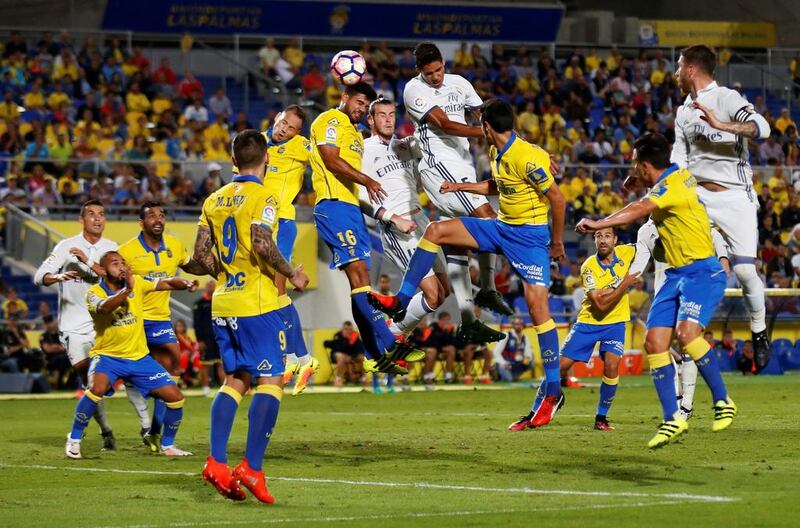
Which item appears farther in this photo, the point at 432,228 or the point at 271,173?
the point at 271,173

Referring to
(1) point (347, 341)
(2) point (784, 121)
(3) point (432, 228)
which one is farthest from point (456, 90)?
(2) point (784, 121)

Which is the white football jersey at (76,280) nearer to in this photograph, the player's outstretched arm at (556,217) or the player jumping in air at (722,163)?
the player's outstretched arm at (556,217)

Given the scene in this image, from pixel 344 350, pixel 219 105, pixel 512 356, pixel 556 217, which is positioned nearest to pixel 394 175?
pixel 556 217

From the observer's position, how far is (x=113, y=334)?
15.2 m

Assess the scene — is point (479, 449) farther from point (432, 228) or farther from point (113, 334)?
point (113, 334)

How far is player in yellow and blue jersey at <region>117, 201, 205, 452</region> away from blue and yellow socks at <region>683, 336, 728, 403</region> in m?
6.17

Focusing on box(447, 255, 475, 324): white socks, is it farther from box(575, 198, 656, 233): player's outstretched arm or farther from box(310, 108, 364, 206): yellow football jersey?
box(575, 198, 656, 233): player's outstretched arm

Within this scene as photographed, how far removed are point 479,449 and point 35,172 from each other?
17.9 meters

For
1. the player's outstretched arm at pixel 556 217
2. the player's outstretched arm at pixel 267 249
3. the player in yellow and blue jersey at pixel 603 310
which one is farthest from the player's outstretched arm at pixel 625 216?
the player in yellow and blue jersey at pixel 603 310

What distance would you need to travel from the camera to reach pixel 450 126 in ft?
47.8

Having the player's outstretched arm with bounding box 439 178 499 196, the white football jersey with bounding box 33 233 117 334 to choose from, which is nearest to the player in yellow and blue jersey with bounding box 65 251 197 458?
the white football jersey with bounding box 33 233 117 334

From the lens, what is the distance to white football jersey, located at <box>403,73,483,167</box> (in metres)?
14.8

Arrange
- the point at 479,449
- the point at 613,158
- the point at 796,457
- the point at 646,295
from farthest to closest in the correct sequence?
the point at 613,158 → the point at 646,295 → the point at 479,449 → the point at 796,457

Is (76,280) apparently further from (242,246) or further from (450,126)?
(242,246)
